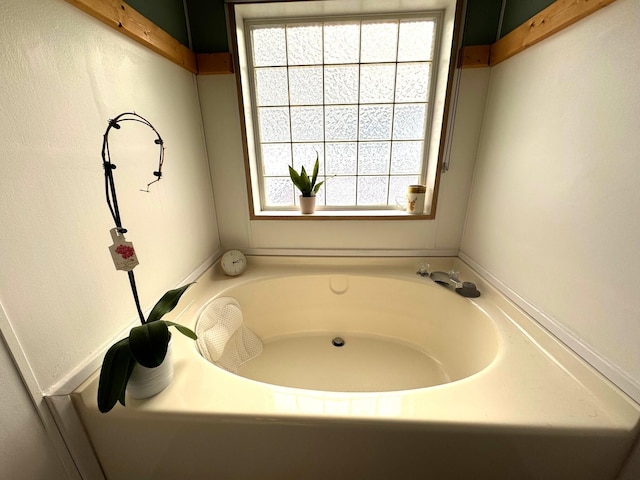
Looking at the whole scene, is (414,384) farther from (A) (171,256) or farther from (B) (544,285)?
(A) (171,256)

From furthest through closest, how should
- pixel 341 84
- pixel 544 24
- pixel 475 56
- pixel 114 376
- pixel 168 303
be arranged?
pixel 341 84
pixel 475 56
pixel 544 24
pixel 168 303
pixel 114 376

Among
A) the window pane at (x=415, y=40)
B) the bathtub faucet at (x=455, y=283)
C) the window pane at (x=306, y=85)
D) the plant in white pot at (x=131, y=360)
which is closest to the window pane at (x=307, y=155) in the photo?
the window pane at (x=306, y=85)

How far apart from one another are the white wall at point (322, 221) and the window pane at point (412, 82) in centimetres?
23

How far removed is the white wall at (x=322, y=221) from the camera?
1372 millimetres

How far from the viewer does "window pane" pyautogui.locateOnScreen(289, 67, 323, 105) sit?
4.91ft

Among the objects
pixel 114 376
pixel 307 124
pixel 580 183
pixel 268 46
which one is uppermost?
pixel 268 46

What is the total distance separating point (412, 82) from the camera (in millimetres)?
1480

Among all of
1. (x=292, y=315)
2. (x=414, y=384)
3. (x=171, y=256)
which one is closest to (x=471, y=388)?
(x=414, y=384)

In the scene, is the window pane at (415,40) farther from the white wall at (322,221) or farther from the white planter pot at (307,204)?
the white planter pot at (307,204)

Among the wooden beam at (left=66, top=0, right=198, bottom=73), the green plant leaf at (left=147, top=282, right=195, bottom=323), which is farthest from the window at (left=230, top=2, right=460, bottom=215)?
the green plant leaf at (left=147, top=282, right=195, bottom=323)

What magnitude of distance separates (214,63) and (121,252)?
3.83ft

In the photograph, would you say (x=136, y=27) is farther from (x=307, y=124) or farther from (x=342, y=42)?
(x=342, y=42)

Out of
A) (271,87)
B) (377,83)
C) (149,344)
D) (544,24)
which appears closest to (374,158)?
(377,83)

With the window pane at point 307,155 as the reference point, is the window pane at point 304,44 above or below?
above
